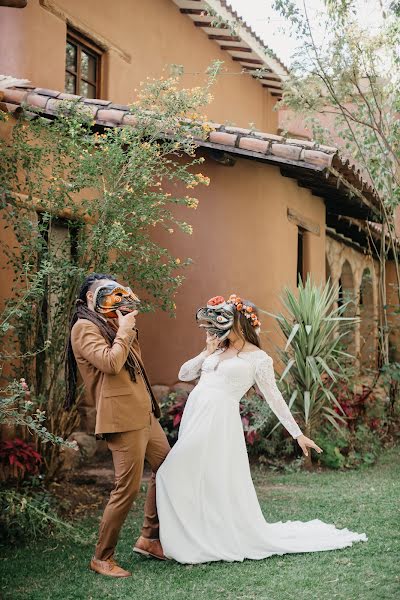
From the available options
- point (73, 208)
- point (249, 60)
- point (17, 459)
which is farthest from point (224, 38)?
point (17, 459)

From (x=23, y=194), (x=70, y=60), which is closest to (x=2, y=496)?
(x=23, y=194)

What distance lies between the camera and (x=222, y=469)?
4.81 m

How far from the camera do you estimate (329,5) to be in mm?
8734

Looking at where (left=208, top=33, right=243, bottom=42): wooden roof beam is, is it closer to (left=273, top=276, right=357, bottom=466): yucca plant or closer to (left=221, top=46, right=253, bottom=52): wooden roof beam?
(left=221, top=46, right=253, bottom=52): wooden roof beam

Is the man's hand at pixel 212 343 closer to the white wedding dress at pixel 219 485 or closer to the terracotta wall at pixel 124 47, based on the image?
the white wedding dress at pixel 219 485

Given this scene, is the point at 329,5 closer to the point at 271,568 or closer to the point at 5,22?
the point at 5,22

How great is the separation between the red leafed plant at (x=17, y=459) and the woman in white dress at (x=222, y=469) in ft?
4.90

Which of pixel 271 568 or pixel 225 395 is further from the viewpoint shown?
pixel 225 395

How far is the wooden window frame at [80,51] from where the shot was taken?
9655 mm

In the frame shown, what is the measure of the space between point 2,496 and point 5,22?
563cm

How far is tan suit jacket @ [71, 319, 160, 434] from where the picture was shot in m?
4.32

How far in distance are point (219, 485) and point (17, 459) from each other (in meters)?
1.82

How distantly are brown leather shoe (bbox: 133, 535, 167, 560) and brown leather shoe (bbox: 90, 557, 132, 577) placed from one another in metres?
0.27

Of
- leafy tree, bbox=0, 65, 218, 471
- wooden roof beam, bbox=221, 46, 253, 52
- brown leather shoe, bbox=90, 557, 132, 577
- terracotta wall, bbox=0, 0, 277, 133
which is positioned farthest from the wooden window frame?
brown leather shoe, bbox=90, 557, 132, 577
